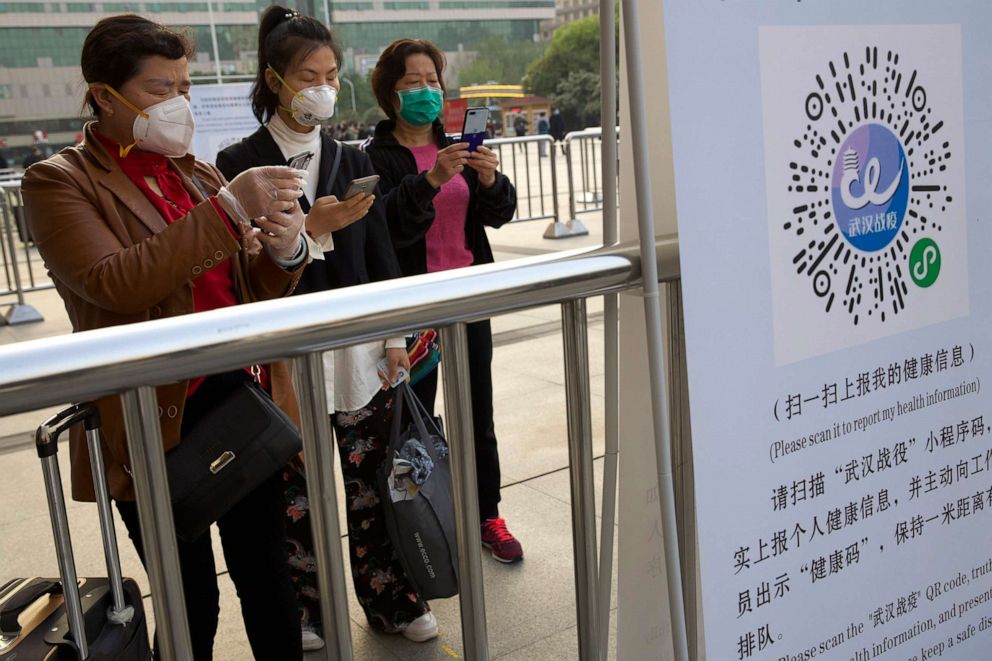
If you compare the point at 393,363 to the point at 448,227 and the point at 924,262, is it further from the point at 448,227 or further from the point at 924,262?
the point at 924,262

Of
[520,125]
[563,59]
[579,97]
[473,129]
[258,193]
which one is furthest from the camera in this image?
[563,59]

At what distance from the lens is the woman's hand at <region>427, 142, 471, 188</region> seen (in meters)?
3.18

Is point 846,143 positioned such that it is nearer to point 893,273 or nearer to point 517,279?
point 893,273

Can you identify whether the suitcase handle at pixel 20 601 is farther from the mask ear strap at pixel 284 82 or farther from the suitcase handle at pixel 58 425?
the mask ear strap at pixel 284 82

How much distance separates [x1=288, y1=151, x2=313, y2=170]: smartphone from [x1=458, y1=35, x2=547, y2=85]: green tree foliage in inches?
863

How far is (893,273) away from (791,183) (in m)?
0.35

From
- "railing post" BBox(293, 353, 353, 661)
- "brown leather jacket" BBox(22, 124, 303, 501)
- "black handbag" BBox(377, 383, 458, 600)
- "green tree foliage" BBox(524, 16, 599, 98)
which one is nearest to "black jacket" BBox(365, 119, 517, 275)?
"black handbag" BBox(377, 383, 458, 600)

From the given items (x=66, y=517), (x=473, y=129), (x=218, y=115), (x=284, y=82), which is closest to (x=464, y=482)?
(x=66, y=517)

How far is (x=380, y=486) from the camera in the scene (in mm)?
2717

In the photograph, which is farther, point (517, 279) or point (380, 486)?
point (380, 486)

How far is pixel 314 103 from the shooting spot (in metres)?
2.82

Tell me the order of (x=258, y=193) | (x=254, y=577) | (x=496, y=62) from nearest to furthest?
(x=258, y=193) < (x=254, y=577) < (x=496, y=62)

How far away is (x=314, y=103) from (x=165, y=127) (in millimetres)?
685

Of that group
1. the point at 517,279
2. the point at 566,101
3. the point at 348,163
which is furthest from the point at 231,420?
the point at 566,101
